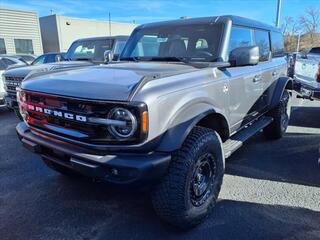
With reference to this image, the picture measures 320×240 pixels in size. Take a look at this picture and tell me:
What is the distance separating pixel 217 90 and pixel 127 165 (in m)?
1.38

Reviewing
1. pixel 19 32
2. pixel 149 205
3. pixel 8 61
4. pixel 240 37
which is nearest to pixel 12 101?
Result: pixel 8 61

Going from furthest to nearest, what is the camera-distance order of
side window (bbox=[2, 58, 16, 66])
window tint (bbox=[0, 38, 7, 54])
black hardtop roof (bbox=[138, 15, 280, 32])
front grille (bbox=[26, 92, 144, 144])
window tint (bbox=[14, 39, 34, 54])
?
1. window tint (bbox=[14, 39, 34, 54])
2. window tint (bbox=[0, 38, 7, 54])
3. side window (bbox=[2, 58, 16, 66])
4. black hardtop roof (bbox=[138, 15, 280, 32])
5. front grille (bbox=[26, 92, 144, 144])

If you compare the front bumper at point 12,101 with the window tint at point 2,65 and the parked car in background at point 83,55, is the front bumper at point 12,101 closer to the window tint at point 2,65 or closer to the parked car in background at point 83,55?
the parked car in background at point 83,55

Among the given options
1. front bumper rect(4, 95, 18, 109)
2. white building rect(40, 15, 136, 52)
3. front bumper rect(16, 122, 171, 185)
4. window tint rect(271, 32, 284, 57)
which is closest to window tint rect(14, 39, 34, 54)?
white building rect(40, 15, 136, 52)

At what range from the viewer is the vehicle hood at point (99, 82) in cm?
230

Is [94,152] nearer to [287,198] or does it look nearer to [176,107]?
[176,107]

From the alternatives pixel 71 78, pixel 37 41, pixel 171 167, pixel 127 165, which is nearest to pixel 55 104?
pixel 71 78

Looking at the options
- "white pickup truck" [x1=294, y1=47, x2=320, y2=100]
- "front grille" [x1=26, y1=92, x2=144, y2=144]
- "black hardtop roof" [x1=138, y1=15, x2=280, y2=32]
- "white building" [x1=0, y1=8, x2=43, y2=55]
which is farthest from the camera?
"white building" [x1=0, y1=8, x2=43, y2=55]

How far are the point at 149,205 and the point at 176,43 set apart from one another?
1976mm

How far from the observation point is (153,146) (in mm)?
2348

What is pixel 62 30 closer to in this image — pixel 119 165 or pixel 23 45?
pixel 23 45

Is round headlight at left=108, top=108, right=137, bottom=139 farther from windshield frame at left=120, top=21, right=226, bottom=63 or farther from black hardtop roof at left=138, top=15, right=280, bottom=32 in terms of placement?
black hardtop roof at left=138, top=15, right=280, bottom=32

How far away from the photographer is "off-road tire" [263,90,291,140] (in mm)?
5070

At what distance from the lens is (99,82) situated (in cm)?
250
